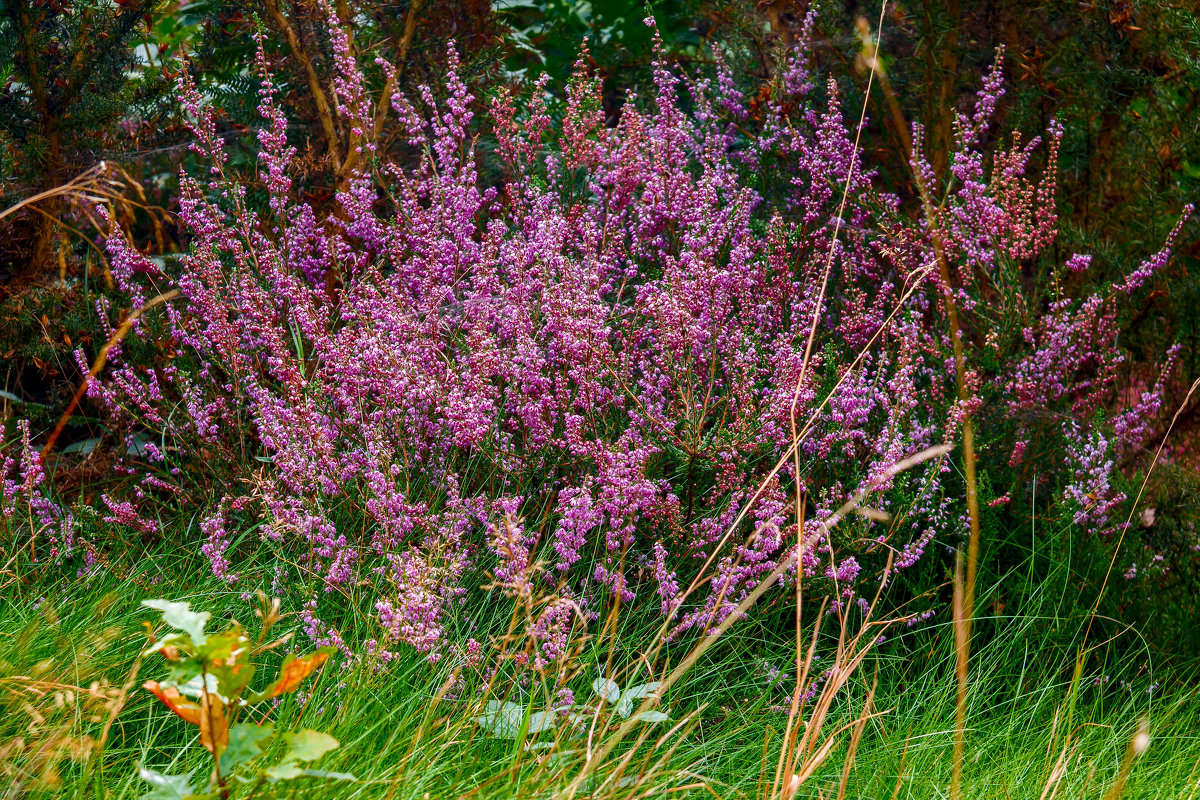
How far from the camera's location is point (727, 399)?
264 centimetres

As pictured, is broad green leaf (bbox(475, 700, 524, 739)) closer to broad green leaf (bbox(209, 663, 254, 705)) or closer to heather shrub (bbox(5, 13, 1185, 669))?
heather shrub (bbox(5, 13, 1185, 669))

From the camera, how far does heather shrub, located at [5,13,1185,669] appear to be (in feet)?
8.16

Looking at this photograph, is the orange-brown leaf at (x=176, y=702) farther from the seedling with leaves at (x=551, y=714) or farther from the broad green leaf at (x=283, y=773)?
the seedling with leaves at (x=551, y=714)

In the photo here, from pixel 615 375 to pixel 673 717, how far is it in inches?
Result: 31.1

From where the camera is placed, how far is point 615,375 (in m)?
2.47

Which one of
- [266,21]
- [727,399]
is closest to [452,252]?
[727,399]

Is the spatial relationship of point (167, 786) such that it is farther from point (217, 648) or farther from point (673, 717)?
point (673, 717)

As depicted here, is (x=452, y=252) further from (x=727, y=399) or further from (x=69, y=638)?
(x=69, y=638)

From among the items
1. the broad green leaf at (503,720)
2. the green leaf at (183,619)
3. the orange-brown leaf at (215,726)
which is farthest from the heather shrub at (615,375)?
the green leaf at (183,619)

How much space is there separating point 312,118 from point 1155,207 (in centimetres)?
303

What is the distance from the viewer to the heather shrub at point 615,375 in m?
2.49

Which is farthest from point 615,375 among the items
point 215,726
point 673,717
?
point 215,726

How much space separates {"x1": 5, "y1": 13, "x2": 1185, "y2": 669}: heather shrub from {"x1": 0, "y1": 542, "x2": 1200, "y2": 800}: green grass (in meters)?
0.13

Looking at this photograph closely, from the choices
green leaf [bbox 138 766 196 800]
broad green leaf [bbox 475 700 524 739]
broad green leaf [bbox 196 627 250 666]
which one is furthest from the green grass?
broad green leaf [bbox 196 627 250 666]
